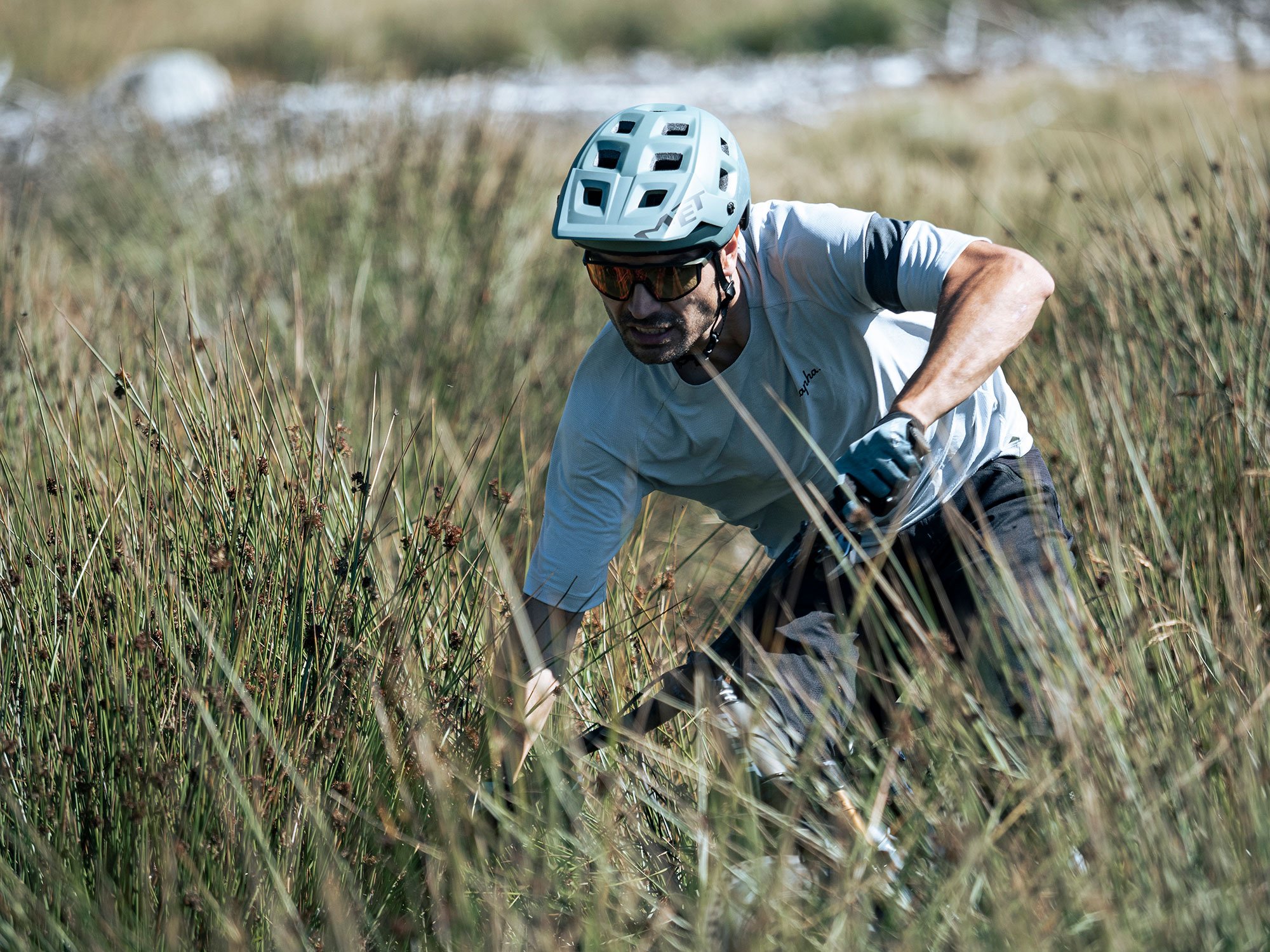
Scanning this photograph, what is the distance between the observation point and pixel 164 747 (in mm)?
2049

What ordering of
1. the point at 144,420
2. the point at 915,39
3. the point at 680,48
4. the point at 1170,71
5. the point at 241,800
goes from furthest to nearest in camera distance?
the point at 680,48
the point at 915,39
the point at 1170,71
the point at 144,420
the point at 241,800

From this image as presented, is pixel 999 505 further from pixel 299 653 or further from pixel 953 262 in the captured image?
pixel 299 653

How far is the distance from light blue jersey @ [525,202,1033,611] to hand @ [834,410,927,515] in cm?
45

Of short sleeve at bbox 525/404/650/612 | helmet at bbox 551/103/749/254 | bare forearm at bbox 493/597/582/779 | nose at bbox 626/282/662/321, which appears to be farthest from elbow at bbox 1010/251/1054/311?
bare forearm at bbox 493/597/582/779

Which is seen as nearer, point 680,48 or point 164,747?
point 164,747

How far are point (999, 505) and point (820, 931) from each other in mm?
1008

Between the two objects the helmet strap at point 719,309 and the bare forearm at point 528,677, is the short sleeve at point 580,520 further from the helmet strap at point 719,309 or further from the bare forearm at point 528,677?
the helmet strap at point 719,309

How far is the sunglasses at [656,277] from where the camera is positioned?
233 cm

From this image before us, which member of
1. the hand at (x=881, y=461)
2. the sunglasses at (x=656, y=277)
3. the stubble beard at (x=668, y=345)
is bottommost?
the hand at (x=881, y=461)

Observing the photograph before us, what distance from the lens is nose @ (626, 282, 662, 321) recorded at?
232cm

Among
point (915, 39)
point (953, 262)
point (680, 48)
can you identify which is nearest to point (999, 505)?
point (953, 262)

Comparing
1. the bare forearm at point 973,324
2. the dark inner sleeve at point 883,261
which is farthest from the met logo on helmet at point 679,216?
the bare forearm at point 973,324

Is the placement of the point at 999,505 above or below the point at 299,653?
above

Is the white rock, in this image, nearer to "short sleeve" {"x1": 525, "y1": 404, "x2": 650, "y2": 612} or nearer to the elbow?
"short sleeve" {"x1": 525, "y1": 404, "x2": 650, "y2": 612}
